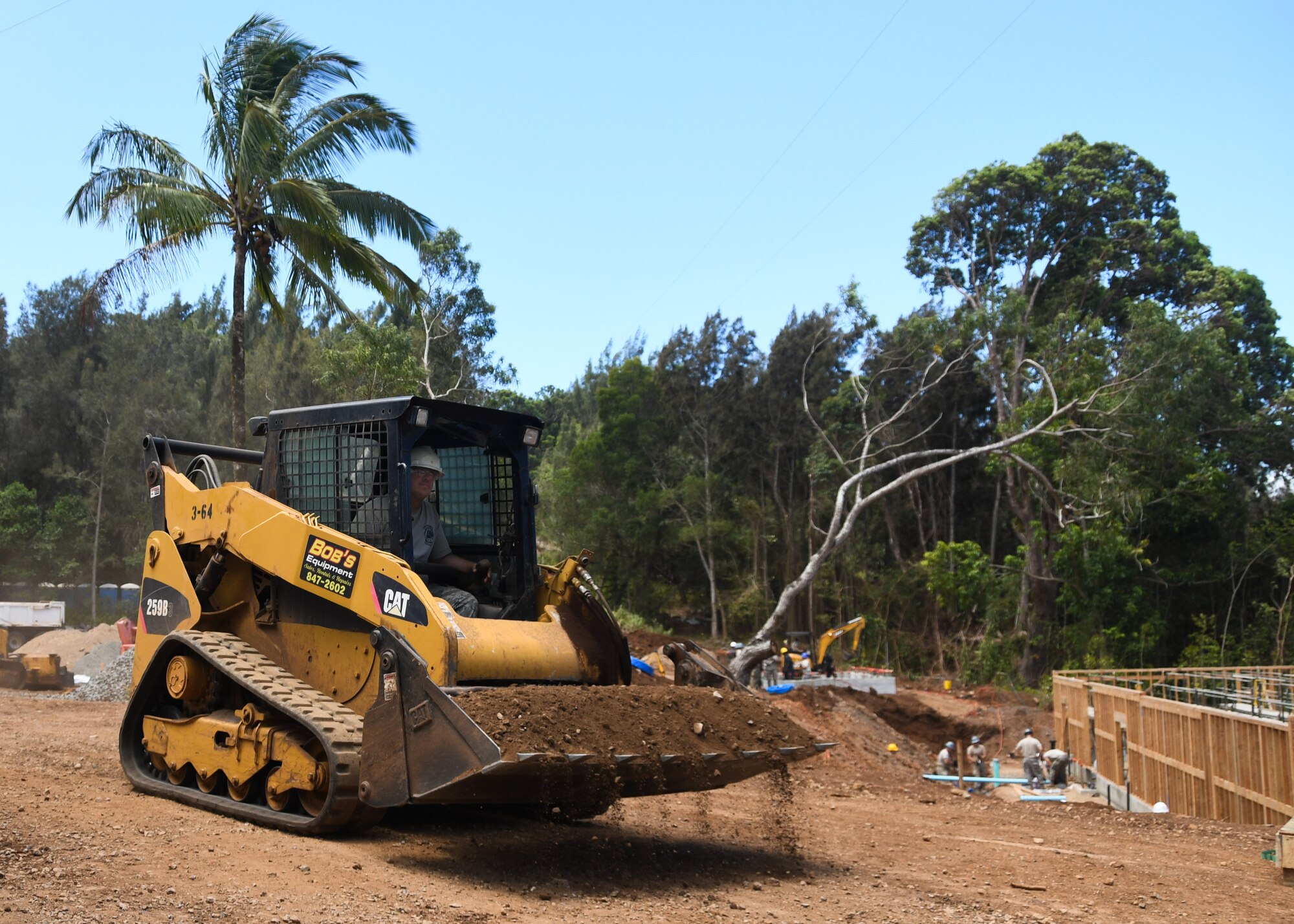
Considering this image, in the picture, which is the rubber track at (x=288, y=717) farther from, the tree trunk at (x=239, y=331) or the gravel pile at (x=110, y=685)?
the tree trunk at (x=239, y=331)

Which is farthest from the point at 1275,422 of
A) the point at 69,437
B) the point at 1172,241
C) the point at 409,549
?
the point at 69,437

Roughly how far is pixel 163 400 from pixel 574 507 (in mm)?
17619

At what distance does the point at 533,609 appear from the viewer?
25.3 ft

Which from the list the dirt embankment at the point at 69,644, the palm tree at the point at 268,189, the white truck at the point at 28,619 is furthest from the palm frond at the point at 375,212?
the white truck at the point at 28,619

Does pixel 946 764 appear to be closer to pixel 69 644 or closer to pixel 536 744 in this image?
pixel 69 644

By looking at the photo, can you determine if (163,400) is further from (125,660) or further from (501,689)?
(501,689)

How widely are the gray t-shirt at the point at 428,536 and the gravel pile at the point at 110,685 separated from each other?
1087 centimetres

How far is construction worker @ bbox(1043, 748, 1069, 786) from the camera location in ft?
70.0

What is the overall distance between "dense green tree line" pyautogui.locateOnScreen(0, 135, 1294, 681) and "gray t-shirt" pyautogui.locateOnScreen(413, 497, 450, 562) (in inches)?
771

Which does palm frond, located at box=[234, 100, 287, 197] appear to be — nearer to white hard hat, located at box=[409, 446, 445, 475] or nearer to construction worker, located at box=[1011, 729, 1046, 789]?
white hard hat, located at box=[409, 446, 445, 475]

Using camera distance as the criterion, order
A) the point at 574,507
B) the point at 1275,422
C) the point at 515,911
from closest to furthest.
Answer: the point at 515,911 < the point at 1275,422 < the point at 574,507

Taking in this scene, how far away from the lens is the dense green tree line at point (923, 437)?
32531mm

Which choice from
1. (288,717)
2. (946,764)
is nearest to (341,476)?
(288,717)

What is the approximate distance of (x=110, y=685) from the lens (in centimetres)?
1711
